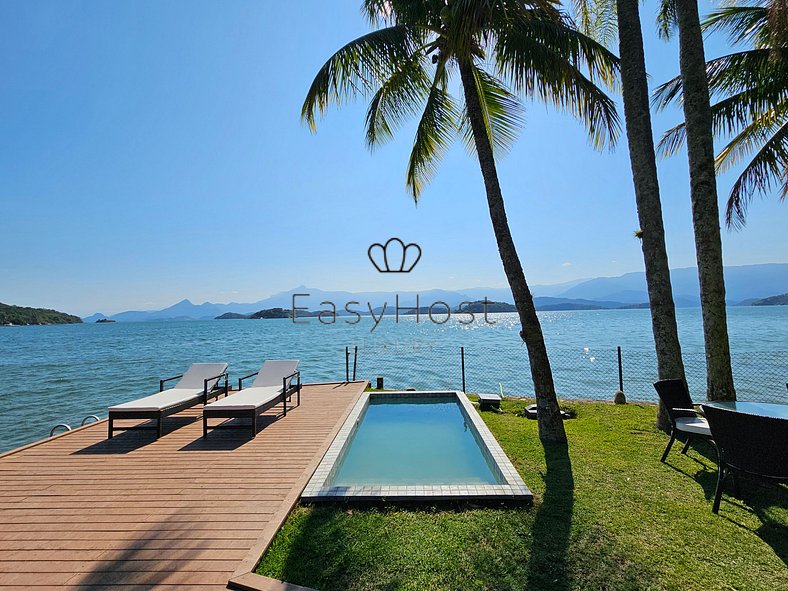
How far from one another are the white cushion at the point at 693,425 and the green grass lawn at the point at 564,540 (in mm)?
462

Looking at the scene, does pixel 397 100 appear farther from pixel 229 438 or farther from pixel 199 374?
pixel 199 374

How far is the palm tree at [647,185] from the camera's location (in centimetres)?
534

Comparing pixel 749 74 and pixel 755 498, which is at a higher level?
pixel 749 74

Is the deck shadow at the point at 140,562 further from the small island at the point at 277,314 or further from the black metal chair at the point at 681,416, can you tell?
the small island at the point at 277,314

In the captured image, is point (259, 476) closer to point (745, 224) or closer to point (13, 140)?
point (745, 224)

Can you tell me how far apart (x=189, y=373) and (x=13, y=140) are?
11.4 m

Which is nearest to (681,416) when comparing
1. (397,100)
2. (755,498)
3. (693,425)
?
(693,425)

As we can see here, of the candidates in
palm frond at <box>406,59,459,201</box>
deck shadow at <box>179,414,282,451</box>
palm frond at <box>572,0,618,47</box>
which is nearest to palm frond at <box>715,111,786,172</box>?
palm frond at <box>572,0,618,47</box>

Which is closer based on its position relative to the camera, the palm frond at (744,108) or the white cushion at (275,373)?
the palm frond at (744,108)

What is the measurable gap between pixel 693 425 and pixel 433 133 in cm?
601

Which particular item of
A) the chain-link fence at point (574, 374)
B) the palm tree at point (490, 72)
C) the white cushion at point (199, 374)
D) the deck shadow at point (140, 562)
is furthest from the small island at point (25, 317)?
the deck shadow at point (140, 562)

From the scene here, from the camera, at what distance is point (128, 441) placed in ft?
17.3

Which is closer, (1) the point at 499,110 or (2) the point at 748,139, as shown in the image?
(1) the point at 499,110

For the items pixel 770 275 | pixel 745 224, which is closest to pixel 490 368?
pixel 745 224
